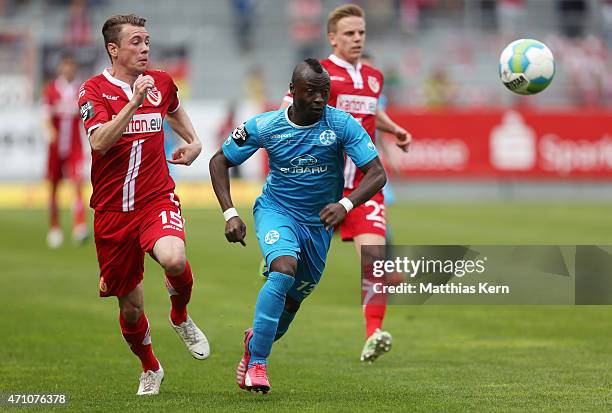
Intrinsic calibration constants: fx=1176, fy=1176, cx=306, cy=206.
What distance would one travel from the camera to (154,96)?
8.09 m

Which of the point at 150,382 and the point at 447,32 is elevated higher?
the point at 150,382

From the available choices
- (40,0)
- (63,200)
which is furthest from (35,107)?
(40,0)

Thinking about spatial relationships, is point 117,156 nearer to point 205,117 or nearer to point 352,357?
point 352,357

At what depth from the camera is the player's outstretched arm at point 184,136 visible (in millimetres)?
8266

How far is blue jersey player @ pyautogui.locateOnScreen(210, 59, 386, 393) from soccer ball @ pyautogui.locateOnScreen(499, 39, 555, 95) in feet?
7.73

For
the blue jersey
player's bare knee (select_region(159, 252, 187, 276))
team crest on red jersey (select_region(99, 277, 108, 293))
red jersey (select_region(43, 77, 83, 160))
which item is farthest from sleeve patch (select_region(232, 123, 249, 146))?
red jersey (select_region(43, 77, 83, 160))

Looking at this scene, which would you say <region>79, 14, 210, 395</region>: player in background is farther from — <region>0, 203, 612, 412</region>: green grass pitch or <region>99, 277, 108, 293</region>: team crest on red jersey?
<region>0, 203, 612, 412</region>: green grass pitch

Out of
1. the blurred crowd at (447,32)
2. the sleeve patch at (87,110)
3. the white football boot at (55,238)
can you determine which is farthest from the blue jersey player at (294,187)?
the blurred crowd at (447,32)

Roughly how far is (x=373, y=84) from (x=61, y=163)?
955cm

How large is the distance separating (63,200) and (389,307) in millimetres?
15716

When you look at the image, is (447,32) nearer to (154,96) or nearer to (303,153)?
(154,96)

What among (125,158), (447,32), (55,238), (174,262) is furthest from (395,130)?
(447,32)

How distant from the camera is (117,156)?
7.96m

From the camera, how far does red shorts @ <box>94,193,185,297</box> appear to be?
7.88 meters
